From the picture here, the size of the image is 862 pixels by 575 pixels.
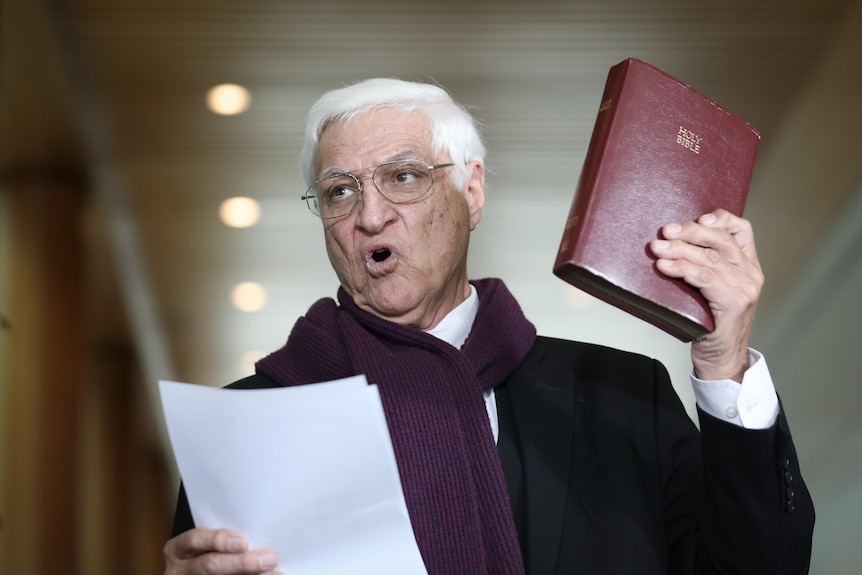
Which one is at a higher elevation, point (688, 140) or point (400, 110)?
point (400, 110)

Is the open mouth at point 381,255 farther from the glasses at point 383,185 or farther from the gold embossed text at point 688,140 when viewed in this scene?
the gold embossed text at point 688,140

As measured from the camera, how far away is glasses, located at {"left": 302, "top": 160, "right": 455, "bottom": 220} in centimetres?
183

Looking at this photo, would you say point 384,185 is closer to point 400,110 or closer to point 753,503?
point 400,110

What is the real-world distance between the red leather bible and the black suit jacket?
21 centimetres

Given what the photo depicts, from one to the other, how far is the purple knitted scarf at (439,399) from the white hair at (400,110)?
24cm

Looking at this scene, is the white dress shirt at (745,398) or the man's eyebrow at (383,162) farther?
the man's eyebrow at (383,162)

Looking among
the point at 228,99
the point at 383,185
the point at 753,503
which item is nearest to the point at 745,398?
the point at 753,503

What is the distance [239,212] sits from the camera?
7.43 m

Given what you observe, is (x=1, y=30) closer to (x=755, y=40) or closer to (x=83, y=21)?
(x=83, y=21)

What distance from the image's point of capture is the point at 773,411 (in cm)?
145

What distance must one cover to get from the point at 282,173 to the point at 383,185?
516 centimetres

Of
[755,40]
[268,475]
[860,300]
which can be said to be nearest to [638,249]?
[268,475]

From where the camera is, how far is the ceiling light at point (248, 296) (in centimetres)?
864

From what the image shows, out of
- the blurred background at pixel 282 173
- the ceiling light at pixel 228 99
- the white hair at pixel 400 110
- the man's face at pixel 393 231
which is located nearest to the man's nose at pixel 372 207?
the man's face at pixel 393 231
